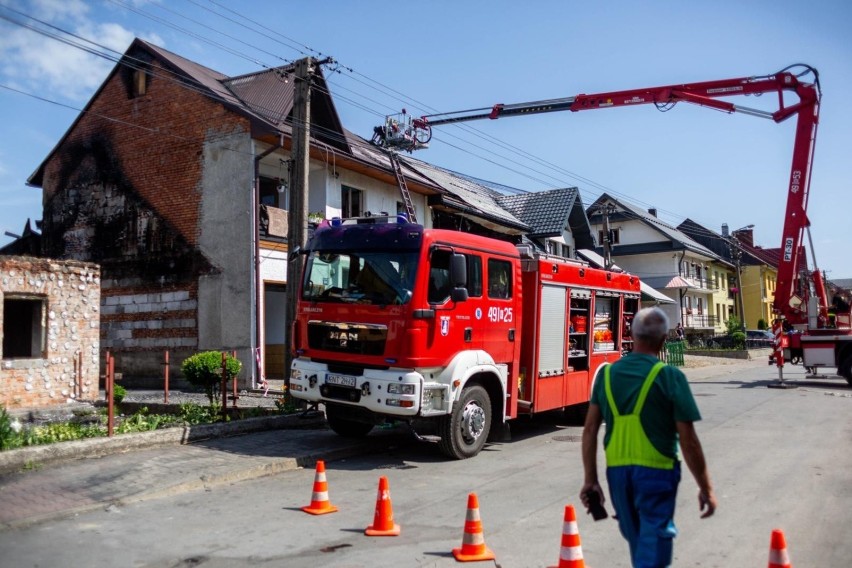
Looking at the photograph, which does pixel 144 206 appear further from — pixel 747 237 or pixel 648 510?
pixel 747 237

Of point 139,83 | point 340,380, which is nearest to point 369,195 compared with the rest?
point 139,83

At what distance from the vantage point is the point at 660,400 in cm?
349

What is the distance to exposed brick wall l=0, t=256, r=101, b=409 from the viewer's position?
44.3 feet

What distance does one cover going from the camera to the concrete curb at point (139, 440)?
805 cm

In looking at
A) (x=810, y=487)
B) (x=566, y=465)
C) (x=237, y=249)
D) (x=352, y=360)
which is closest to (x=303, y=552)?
(x=352, y=360)

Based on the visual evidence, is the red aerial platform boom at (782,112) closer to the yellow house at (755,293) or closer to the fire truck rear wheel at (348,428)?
the fire truck rear wheel at (348,428)

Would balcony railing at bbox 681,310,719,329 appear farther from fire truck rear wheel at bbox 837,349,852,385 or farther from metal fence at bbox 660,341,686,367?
fire truck rear wheel at bbox 837,349,852,385

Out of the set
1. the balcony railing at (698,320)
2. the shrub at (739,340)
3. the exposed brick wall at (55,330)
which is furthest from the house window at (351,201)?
the balcony railing at (698,320)

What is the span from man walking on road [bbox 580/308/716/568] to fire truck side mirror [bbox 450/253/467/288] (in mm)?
5412

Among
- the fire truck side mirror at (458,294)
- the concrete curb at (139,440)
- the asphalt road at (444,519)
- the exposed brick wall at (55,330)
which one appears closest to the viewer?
the asphalt road at (444,519)

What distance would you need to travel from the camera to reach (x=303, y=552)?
18.0 feet

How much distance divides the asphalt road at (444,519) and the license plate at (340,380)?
109cm

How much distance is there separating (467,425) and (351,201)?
1369 cm

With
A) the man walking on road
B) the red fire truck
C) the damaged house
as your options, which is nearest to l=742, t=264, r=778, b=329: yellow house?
the damaged house
